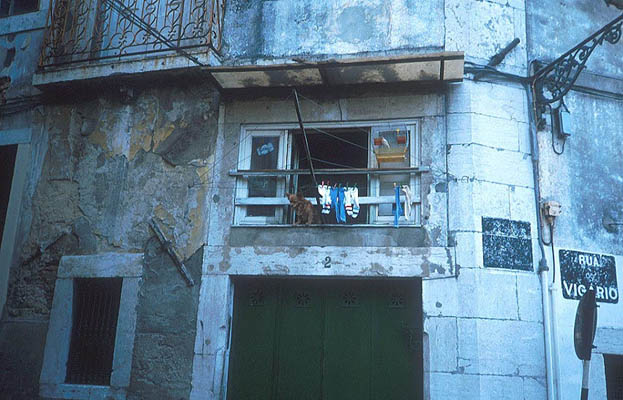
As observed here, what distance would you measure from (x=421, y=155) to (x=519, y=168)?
48.5 inches

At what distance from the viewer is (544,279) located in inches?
282

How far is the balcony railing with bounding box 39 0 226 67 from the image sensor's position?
8.52 meters

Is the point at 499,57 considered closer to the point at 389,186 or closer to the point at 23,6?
the point at 389,186

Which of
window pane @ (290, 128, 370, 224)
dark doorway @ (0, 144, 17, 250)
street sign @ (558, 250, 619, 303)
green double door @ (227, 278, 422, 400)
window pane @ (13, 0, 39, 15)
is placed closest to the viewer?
street sign @ (558, 250, 619, 303)

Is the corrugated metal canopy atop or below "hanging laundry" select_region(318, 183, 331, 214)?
atop

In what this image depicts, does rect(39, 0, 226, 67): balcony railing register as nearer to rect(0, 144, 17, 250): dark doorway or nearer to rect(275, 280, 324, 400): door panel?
rect(0, 144, 17, 250): dark doorway

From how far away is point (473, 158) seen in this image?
7.45 metres

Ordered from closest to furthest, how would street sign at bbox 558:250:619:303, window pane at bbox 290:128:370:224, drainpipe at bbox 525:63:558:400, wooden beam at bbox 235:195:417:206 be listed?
drainpipe at bbox 525:63:558:400
street sign at bbox 558:250:619:303
wooden beam at bbox 235:195:417:206
window pane at bbox 290:128:370:224

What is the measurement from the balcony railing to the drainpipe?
4323mm

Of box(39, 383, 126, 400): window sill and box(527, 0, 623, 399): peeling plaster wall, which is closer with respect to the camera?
box(527, 0, 623, 399): peeling plaster wall

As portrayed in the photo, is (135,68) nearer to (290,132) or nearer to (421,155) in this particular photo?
(290,132)

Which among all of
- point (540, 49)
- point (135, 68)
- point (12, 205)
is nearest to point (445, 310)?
point (540, 49)

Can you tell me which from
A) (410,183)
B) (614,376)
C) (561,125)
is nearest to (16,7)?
(410,183)

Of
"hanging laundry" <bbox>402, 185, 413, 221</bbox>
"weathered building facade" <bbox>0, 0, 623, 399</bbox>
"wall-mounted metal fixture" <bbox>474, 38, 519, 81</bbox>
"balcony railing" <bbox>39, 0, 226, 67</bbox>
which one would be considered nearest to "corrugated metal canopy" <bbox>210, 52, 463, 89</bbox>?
"weathered building facade" <bbox>0, 0, 623, 399</bbox>
